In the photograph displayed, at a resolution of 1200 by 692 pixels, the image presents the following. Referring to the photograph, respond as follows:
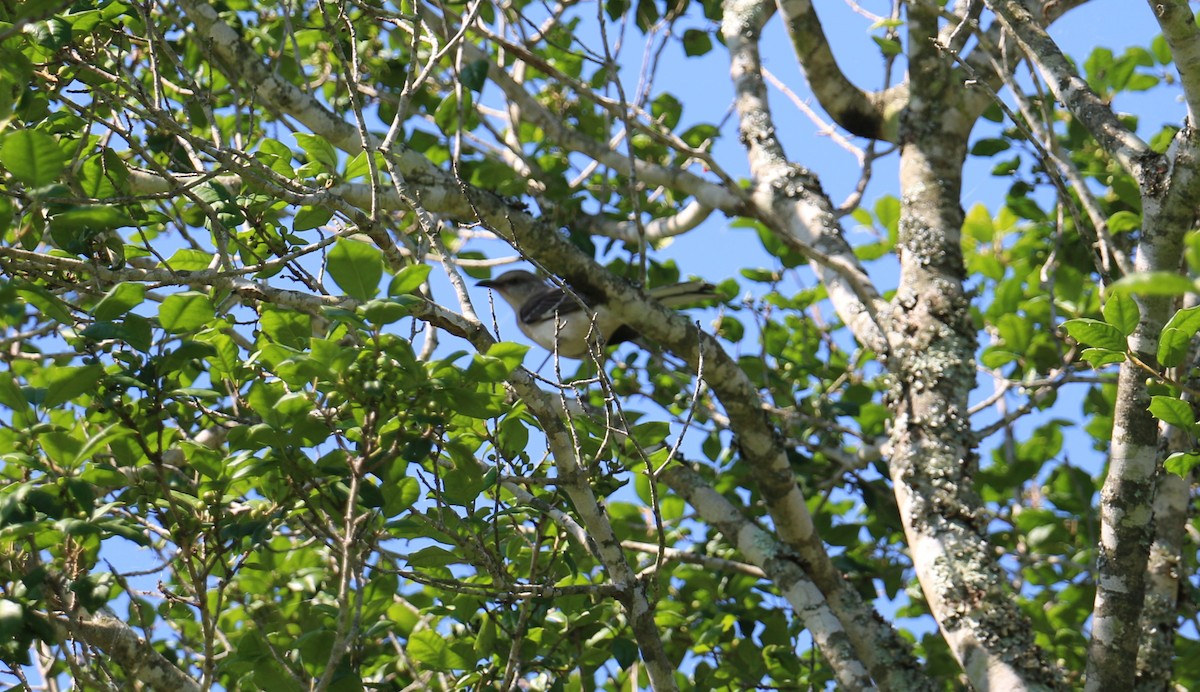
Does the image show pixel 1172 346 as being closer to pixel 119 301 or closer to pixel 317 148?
pixel 317 148

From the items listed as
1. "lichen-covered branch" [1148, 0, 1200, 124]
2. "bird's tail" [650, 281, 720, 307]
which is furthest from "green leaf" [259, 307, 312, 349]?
"bird's tail" [650, 281, 720, 307]

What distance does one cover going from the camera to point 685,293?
531 cm

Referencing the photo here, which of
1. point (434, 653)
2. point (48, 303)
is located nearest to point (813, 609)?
point (434, 653)

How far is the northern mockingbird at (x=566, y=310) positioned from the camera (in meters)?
4.25

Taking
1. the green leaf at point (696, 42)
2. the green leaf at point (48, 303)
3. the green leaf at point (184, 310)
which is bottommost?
the green leaf at point (48, 303)

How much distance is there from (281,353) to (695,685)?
2490 mm

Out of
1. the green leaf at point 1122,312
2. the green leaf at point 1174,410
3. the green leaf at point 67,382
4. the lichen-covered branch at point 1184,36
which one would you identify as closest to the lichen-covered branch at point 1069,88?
the lichen-covered branch at point 1184,36

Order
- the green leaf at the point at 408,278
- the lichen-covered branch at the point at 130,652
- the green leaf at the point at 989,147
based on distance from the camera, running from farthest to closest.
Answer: the green leaf at the point at 989,147, the lichen-covered branch at the point at 130,652, the green leaf at the point at 408,278

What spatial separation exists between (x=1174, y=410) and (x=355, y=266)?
1.95m

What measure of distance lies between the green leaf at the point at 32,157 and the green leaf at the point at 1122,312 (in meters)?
2.37

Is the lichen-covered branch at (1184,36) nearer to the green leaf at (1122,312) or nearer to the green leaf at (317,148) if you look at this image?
the green leaf at (1122,312)

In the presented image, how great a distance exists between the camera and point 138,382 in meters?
2.58

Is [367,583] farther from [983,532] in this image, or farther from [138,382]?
[983,532]

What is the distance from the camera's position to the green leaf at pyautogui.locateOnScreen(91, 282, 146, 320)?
2.39m
